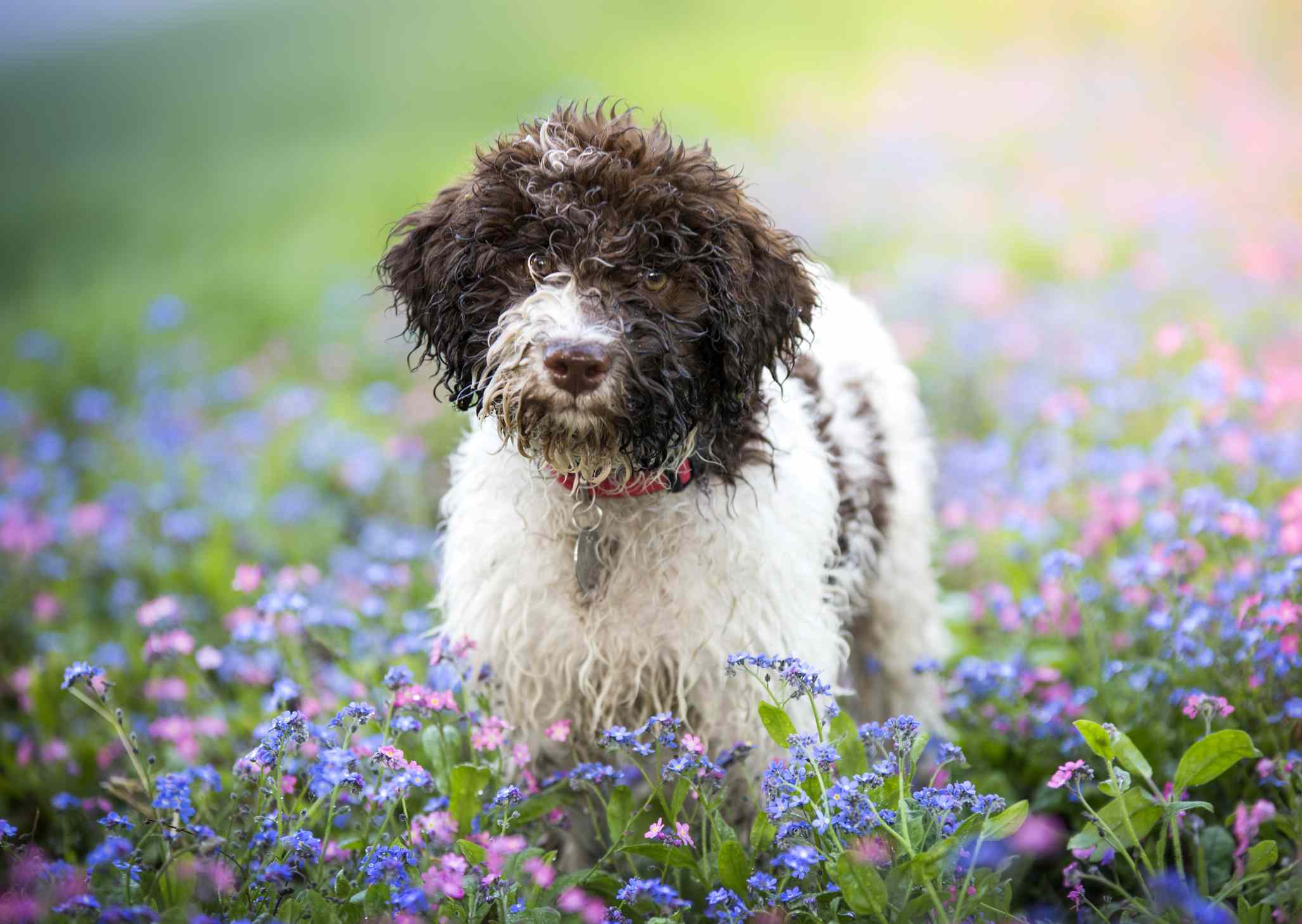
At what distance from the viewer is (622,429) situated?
247cm

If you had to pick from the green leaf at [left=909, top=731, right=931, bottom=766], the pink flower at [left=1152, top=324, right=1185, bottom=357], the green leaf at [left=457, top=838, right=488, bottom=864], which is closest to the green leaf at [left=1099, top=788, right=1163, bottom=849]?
the green leaf at [left=909, top=731, right=931, bottom=766]

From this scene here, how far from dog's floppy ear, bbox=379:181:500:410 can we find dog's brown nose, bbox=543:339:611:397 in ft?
0.87

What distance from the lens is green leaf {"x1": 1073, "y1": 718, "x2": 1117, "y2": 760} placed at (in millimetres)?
2443

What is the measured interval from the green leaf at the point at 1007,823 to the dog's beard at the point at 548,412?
1047 mm

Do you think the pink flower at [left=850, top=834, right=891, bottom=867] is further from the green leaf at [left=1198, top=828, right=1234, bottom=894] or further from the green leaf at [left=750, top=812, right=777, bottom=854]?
the green leaf at [left=1198, top=828, right=1234, bottom=894]

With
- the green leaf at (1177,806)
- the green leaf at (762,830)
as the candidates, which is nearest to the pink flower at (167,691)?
the green leaf at (762,830)

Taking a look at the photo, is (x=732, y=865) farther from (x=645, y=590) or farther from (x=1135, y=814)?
(x=1135, y=814)

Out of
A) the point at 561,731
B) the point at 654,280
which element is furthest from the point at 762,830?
the point at 654,280

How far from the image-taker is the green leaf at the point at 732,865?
2.40m

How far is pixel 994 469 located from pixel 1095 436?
25.1 inches

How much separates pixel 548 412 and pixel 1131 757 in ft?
4.93

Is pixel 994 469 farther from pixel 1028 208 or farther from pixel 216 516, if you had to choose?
pixel 1028 208

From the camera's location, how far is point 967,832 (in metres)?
2.31

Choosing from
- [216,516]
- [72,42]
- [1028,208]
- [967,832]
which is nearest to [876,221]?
[1028,208]
